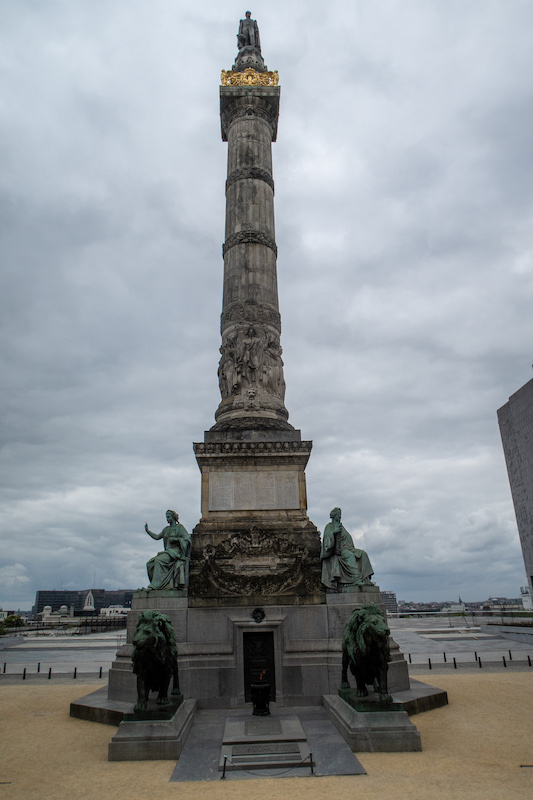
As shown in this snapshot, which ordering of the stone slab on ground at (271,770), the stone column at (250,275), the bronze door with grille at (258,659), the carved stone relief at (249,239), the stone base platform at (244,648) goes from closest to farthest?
1. the stone slab on ground at (271,770)
2. the stone base platform at (244,648)
3. the bronze door with grille at (258,659)
4. the stone column at (250,275)
5. the carved stone relief at (249,239)

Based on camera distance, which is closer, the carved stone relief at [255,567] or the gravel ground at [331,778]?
the gravel ground at [331,778]

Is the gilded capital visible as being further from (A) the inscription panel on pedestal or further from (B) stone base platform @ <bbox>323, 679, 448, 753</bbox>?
(B) stone base platform @ <bbox>323, 679, 448, 753</bbox>

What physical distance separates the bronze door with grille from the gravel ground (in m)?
3.21

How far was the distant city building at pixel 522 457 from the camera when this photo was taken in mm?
48156

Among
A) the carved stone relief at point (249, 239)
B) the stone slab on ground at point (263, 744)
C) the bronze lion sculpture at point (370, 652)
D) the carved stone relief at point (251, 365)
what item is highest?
the carved stone relief at point (249, 239)

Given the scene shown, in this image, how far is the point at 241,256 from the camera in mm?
18359

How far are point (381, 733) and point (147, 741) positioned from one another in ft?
12.7

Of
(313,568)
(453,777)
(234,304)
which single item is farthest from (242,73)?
(453,777)

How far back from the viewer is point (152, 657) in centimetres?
926

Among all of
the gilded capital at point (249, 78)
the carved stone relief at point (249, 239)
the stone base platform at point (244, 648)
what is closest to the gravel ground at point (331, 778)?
the stone base platform at point (244, 648)

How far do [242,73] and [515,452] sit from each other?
43.1 m

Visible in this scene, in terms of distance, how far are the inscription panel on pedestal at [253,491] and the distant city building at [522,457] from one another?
4056 centimetres

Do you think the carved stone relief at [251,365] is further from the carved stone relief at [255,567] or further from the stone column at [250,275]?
the carved stone relief at [255,567]

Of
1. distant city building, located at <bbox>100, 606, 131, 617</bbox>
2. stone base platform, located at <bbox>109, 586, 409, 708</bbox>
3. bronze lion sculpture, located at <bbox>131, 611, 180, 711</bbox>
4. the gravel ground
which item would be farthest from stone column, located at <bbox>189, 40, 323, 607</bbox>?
distant city building, located at <bbox>100, 606, 131, 617</bbox>
